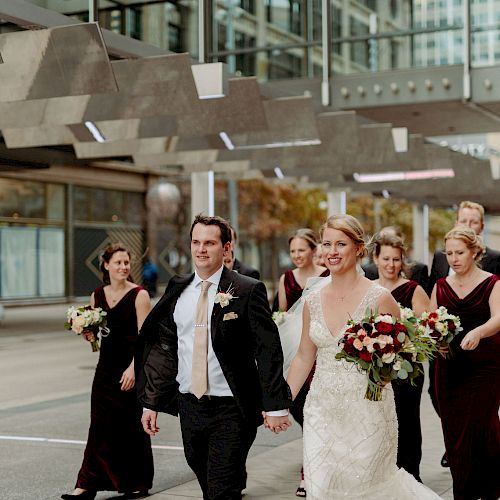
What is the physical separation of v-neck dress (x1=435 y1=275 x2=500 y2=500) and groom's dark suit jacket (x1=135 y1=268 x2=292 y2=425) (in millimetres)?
2244

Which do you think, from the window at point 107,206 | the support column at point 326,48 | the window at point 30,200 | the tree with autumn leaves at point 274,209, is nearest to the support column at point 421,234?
the tree with autumn leaves at point 274,209

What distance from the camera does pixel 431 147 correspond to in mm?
22516

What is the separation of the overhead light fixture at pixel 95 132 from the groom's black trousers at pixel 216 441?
11.4 metres

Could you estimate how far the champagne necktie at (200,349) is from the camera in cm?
542

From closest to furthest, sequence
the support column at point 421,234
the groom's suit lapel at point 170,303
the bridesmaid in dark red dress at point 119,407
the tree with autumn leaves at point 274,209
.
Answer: the groom's suit lapel at point 170,303, the bridesmaid in dark red dress at point 119,407, the support column at point 421,234, the tree with autumn leaves at point 274,209

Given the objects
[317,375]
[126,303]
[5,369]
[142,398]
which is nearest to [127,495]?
[126,303]

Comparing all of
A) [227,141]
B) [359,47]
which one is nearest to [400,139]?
[227,141]

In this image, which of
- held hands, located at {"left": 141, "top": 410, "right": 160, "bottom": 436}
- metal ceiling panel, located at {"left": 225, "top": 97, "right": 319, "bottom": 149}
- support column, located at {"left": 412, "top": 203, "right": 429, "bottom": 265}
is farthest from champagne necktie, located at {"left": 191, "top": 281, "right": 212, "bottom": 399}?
support column, located at {"left": 412, "top": 203, "right": 429, "bottom": 265}

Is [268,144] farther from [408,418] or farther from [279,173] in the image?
[408,418]

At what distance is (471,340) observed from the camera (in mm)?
7016

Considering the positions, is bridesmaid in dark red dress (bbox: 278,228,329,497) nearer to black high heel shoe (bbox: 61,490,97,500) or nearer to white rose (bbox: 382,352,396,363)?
black high heel shoe (bbox: 61,490,97,500)

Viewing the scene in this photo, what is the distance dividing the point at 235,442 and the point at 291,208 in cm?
4568

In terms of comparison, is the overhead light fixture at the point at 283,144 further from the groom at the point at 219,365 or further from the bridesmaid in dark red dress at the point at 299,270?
the groom at the point at 219,365

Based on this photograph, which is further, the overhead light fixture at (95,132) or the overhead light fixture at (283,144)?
the overhead light fixture at (283,144)
